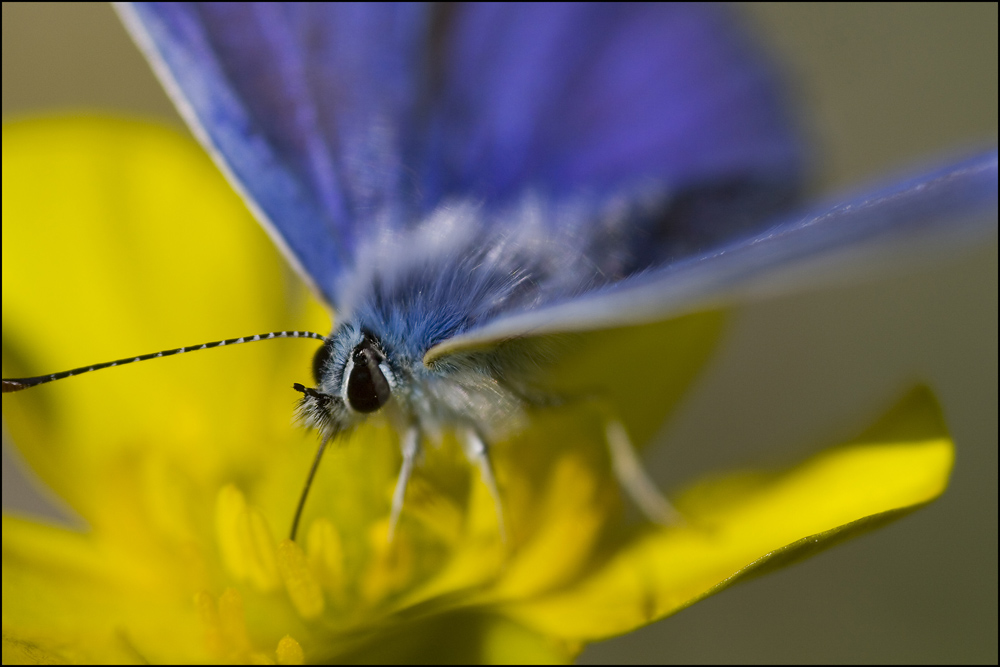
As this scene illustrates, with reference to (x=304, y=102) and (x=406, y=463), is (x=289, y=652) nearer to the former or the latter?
(x=406, y=463)

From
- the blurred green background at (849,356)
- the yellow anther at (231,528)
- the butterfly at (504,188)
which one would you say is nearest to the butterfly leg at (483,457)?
the butterfly at (504,188)

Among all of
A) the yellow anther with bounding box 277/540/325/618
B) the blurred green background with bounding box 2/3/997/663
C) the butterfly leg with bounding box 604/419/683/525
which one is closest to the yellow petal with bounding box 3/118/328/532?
the yellow anther with bounding box 277/540/325/618

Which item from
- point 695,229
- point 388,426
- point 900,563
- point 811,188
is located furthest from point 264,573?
point 900,563

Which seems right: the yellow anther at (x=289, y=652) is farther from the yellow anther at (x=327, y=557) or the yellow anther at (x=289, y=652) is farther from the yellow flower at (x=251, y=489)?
the yellow anther at (x=327, y=557)

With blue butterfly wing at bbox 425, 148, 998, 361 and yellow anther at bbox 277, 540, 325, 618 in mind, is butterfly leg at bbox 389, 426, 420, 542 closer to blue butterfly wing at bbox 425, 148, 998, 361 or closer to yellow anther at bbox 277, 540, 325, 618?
yellow anther at bbox 277, 540, 325, 618

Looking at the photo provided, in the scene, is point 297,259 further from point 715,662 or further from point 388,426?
point 715,662

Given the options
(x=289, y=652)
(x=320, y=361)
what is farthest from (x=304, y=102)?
(x=289, y=652)

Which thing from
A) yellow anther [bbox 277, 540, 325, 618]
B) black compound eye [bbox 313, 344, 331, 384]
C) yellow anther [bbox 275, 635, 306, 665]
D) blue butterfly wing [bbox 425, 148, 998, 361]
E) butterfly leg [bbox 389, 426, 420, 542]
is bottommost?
yellow anther [bbox 275, 635, 306, 665]
